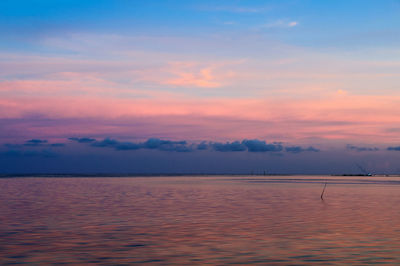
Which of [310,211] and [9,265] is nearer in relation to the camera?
[9,265]

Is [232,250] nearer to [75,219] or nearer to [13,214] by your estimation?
[75,219]

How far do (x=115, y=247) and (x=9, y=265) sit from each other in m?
5.69

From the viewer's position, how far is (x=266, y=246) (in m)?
23.9

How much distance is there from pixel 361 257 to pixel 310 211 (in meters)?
22.9

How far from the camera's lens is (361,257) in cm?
2102

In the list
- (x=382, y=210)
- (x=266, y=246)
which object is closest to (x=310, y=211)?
(x=382, y=210)

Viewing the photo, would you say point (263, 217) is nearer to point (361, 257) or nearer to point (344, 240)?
point (344, 240)

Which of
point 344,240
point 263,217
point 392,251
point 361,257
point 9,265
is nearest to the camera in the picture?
point 9,265

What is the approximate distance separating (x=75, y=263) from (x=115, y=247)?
3.92 m

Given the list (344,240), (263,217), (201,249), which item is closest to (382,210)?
(263,217)

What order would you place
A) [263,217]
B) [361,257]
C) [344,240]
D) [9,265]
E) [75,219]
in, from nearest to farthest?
[9,265]
[361,257]
[344,240]
[75,219]
[263,217]

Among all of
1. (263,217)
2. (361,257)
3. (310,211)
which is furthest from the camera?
(310,211)

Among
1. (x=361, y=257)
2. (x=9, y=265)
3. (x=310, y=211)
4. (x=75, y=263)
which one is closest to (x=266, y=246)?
(x=361, y=257)

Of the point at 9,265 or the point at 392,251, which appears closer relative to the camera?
the point at 9,265
